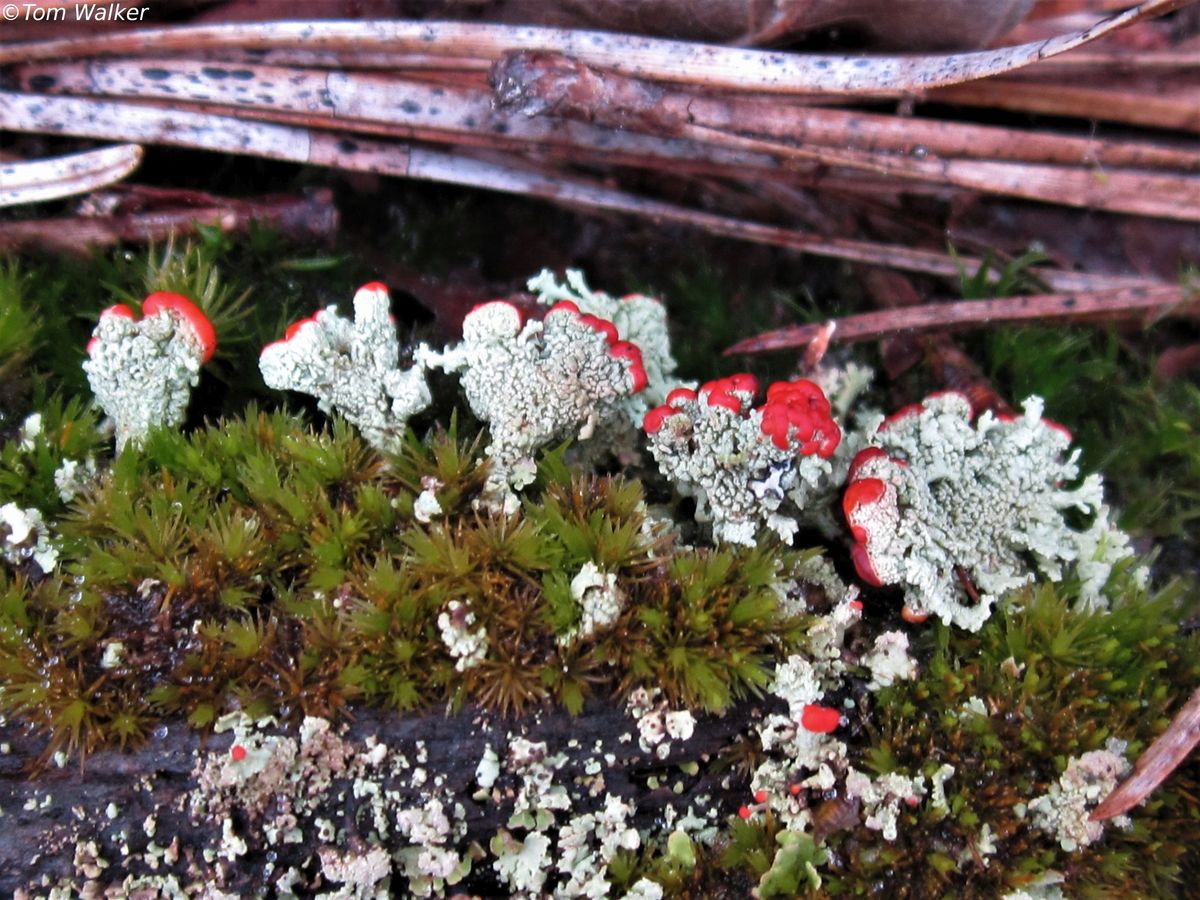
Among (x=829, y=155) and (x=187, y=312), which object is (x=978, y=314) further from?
(x=187, y=312)

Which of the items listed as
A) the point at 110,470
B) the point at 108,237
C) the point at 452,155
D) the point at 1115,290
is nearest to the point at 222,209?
the point at 108,237

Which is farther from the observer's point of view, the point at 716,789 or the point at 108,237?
the point at 108,237

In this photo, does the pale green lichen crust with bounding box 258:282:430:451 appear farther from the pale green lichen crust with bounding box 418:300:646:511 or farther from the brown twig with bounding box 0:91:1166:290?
the brown twig with bounding box 0:91:1166:290

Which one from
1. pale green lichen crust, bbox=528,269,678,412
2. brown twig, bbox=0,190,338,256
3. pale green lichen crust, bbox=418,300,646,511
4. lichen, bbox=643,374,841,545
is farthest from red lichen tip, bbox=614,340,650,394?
brown twig, bbox=0,190,338,256

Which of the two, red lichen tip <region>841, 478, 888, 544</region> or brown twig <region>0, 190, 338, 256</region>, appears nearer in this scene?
red lichen tip <region>841, 478, 888, 544</region>

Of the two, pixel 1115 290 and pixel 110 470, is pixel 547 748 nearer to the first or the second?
pixel 110 470

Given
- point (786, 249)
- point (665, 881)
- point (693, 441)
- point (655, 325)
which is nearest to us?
point (665, 881)

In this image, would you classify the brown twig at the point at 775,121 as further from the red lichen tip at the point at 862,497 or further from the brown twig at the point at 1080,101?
Result: the red lichen tip at the point at 862,497
